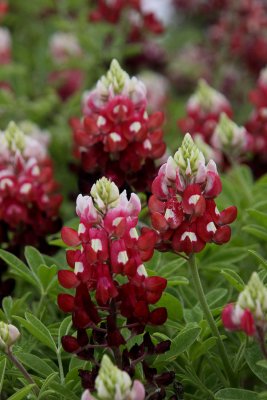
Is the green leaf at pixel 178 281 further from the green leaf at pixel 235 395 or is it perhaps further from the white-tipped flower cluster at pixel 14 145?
the white-tipped flower cluster at pixel 14 145

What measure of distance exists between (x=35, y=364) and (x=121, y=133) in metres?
0.75

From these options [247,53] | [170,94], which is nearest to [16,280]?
[247,53]

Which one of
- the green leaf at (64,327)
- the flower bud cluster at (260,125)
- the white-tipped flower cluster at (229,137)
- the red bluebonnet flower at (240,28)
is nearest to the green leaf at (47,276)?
the green leaf at (64,327)

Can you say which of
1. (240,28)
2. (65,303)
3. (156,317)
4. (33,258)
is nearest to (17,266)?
(33,258)

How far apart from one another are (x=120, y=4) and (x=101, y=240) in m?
2.39

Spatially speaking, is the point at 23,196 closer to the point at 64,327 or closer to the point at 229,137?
the point at 64,327

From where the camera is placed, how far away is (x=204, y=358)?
1.90 m

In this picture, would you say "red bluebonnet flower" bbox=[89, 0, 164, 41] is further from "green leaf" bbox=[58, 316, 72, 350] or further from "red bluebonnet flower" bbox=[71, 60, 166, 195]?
"green leaf" bbox=[58, 316, 72, 350]

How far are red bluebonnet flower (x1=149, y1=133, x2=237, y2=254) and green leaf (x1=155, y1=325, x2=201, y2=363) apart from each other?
0.56ft

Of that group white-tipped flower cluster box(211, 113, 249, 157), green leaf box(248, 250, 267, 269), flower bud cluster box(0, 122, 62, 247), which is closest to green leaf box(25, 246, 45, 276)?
flower bud cluster box(0, 122, 62, 247)

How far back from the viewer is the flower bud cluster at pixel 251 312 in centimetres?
149

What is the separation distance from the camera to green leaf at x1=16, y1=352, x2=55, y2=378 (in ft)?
5.77

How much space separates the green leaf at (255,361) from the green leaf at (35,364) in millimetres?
→ 434

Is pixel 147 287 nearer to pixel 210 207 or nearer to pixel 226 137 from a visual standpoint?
pixel 210 207
